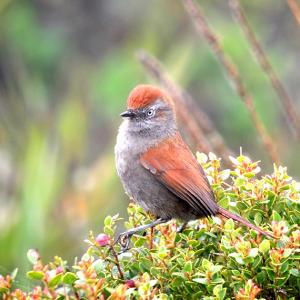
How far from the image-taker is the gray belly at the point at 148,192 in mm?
4234

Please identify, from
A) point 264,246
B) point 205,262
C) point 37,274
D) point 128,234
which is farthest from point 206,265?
point 128,234

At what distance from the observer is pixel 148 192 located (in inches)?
172

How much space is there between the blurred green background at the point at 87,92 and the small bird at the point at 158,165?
170cm

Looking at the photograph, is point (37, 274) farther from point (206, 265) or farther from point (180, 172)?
point (180, 172)

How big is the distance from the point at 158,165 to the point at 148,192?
18 cm

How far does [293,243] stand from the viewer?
9.72 ft

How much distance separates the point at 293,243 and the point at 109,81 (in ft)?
20.1

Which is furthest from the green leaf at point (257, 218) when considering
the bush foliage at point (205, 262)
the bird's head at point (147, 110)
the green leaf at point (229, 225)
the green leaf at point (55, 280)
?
the bird's head at point (147, 110)

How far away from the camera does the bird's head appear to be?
475 cm

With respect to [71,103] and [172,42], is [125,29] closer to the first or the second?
[172,42]

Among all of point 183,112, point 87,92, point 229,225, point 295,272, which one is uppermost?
point 87,92

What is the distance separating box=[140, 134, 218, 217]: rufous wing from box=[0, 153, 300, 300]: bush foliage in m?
0.31

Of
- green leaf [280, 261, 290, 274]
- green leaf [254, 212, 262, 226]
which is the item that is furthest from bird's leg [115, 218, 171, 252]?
green leaf [280, 261, 290, 274]

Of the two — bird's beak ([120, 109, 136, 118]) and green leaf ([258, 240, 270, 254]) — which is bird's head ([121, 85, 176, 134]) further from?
green leaf ([258, 240, 270, 254])
